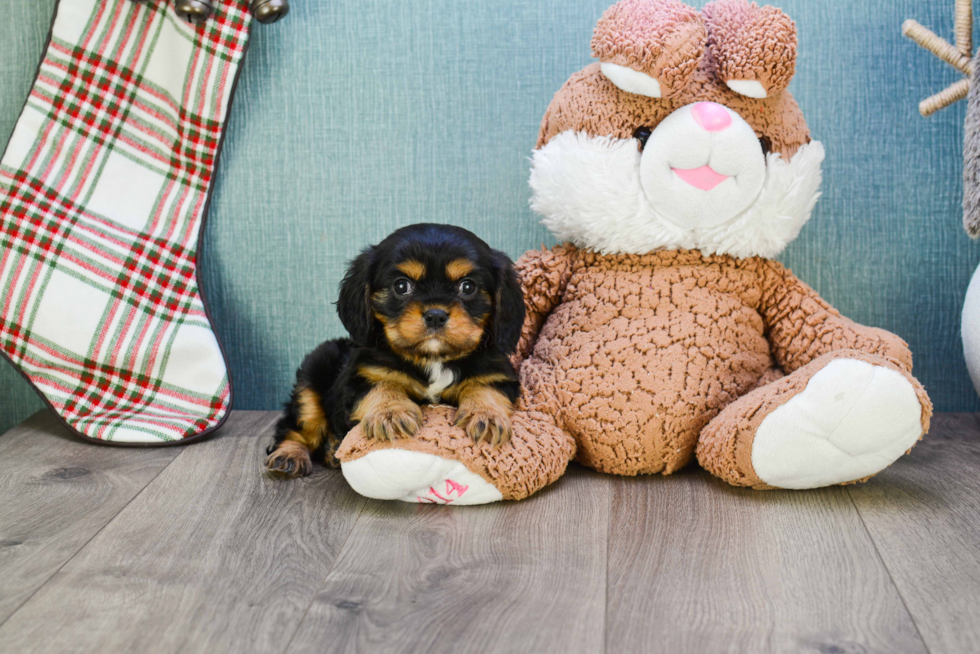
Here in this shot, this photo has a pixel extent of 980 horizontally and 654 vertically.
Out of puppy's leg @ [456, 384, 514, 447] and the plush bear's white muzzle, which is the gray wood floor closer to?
puppy's leg @ [456, 384, 514, 447]

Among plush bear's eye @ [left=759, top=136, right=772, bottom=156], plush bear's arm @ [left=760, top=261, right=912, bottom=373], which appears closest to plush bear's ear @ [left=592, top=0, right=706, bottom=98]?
plush bear's eye @ [left=759, top=136, right=772, bottom=156]

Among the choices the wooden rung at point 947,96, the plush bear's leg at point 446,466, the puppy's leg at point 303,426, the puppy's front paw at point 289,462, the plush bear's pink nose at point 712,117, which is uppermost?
the wooden rung at point 947,96

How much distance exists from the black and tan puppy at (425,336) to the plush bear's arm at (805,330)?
603mm

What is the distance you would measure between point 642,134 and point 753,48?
27 centimetres

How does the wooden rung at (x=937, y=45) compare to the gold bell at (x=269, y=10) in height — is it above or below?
below

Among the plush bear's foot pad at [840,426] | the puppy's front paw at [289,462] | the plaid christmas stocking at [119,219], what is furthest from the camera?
the plaid christmas stocking at [119,219]

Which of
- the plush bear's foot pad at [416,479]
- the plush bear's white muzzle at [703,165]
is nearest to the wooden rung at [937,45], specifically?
the plush bear's white muzzle at [703,165]

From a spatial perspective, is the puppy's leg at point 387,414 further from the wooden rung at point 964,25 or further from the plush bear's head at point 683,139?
the wooden rung at point 964,25

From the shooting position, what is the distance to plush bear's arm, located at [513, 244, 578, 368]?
1.98 m

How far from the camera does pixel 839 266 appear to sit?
89.7 inches

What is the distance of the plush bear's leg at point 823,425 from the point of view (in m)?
1.56

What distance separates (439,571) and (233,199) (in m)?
1.37

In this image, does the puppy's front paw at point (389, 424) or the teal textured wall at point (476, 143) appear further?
the teal textured wall at point (476, 143)

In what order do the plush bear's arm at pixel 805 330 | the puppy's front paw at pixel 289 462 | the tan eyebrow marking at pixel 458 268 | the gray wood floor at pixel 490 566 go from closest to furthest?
1. the gray wood floor at pixel 490 566
2. the tan eyebrow marking at pixel 458 268
3. the plush bear's arm at pixel 805 330
4. the puppy's front paw at pixel 289 462
